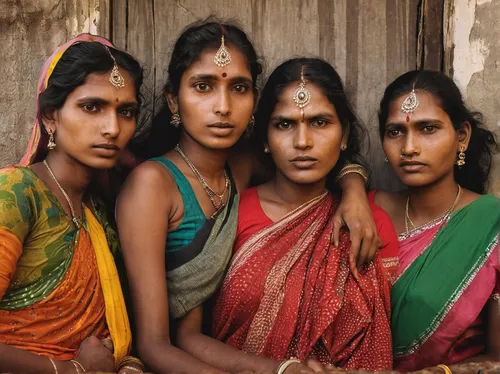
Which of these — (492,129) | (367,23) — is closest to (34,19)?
(367,23)

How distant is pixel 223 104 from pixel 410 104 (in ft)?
2.73

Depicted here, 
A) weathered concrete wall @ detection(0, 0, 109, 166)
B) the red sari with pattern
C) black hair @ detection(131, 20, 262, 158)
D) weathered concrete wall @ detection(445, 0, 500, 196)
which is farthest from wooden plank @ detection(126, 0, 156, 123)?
→ weathered concrete wall @ detection(445, 0, 500, 196)

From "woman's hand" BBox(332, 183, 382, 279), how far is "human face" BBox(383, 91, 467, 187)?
0.79 ft

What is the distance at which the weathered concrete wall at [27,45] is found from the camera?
141 inches

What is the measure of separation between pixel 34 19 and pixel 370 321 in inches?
81.4

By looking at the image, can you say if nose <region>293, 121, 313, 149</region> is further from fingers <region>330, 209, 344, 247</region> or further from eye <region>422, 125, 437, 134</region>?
eye <region>422, 125, 437, 134</region>

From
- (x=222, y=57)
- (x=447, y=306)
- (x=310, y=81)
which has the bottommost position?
(x=447, y=306)

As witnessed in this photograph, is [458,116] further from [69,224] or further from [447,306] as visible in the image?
[69,224]

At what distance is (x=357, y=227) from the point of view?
3.14 m

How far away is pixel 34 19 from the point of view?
360cm

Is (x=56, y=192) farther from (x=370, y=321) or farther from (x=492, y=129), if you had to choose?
(x=492, y=129)

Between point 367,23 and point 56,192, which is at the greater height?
point 367,23

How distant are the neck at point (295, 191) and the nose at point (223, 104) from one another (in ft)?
1.47

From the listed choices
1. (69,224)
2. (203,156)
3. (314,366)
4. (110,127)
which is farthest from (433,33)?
(69,224)
